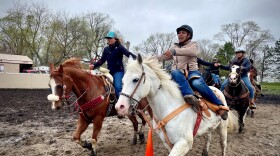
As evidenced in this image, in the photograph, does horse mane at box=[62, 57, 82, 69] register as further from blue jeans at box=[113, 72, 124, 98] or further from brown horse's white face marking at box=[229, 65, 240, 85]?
brown horse's white face marking at box=[229, 65, 240, 85]

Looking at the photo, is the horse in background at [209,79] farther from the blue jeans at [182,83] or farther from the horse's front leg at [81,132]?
the blue jeans at [182,83]

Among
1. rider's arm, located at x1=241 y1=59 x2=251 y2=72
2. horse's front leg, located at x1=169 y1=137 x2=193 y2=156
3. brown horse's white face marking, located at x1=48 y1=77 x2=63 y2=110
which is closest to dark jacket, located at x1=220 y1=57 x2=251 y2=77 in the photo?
rider's arm, located at x1=241 y1=59 x2=251 y2=72

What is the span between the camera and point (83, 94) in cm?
538

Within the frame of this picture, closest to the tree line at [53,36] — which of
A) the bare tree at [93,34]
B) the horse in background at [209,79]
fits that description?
the bare tree at [93,34]

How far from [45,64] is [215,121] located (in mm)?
46916

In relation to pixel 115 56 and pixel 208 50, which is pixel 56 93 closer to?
pixel 115 56

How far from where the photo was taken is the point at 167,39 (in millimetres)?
62625

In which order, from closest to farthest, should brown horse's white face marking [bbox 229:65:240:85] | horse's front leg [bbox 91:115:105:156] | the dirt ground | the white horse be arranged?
the white horse → horse's front leg [bbox 91:115:105:156] → the dirt ground → brown horse's white face marking [bbox 229:65:240:85]

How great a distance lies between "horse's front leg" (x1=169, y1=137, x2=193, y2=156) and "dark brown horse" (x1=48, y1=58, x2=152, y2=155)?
1.55 m

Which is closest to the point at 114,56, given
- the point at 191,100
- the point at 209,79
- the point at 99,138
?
the point at 99,138

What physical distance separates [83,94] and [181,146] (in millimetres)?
2737

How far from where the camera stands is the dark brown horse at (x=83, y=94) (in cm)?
A: 492

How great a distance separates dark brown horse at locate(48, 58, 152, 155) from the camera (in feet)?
16.1

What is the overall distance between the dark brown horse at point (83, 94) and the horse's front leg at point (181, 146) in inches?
61.1
